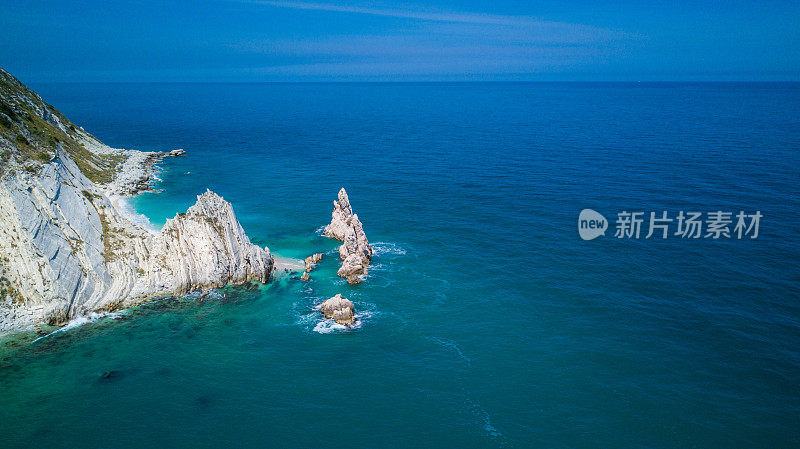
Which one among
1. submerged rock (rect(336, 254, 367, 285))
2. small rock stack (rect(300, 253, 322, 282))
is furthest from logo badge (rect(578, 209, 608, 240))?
small rock stack (rect(300, 253, 322, 282))

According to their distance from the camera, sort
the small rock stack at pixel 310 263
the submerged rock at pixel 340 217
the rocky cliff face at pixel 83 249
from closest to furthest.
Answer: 1. the rocky cliff face at pixel 83 249
2. the small rock stack at pixel 310 263
3. the submerged rock at pixel 340 217

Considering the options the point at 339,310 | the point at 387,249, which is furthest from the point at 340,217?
the point at 339,310

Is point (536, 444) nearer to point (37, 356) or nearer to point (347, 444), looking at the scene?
point (347, 444)

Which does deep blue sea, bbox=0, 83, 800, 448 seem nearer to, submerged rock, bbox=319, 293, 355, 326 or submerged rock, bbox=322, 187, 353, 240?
submerged rock, bbox=319, 293, 355, 326

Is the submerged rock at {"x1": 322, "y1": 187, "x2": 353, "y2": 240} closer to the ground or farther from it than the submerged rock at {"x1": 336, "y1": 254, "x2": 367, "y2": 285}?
farther from it

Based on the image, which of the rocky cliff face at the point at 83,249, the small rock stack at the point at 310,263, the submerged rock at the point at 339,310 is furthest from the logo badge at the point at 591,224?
the rocky cliff face at the point at 83,249

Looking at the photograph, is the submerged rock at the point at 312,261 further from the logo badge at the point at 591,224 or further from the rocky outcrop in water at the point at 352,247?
the logo badge at the point at 591,224

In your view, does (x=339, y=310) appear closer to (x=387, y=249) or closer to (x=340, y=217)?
(x=387, y=249)
